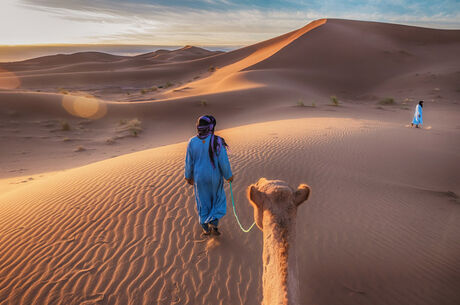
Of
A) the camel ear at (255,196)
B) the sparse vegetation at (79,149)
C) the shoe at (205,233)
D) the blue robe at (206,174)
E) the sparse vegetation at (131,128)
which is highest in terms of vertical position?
the camel ear at (255,196)

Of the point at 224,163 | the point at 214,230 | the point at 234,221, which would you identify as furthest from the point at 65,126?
the point at 224,163

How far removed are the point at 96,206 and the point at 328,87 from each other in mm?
28865

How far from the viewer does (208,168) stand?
12.7ft

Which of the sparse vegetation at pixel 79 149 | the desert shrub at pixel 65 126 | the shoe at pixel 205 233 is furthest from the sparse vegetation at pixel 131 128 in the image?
the shoe at pixel 205 233

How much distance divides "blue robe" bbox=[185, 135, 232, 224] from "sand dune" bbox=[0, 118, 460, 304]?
2.26 feet

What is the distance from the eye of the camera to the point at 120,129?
16.0 m

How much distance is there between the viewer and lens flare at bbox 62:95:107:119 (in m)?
17.9

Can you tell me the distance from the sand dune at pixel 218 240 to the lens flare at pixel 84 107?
12.5 meters

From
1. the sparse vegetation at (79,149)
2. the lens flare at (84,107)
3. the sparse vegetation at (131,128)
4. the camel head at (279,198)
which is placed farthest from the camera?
the lens flare at (84,107)

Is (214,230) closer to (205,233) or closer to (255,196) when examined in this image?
(205,233)

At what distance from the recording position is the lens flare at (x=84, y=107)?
17875 mm

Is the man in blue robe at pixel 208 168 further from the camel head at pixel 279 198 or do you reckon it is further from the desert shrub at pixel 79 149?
the desert shrub at pixel 79 149

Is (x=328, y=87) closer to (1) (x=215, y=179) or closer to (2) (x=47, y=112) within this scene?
(2) (x=47, y=112)

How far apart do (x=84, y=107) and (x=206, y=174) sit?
1823 cm
